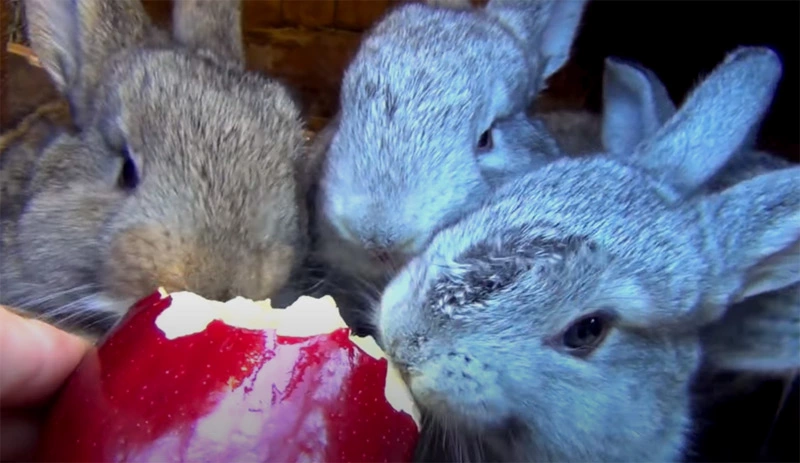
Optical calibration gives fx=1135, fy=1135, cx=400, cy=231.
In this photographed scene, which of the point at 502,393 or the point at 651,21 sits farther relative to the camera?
the point at 651,21

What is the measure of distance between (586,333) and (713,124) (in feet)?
1.66

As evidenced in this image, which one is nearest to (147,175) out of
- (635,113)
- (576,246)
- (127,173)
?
(127,173)

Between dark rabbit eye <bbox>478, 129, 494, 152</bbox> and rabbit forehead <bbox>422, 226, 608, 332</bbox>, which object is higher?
dark rabbit eye <bbox>478, 129, 494, 152</bbox>

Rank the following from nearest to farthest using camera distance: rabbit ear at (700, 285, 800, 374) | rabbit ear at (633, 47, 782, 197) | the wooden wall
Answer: rabbit ear at (633, 47, 782, 197) < rabbit ear at (700, 285, 800, 374) < the wooden wall

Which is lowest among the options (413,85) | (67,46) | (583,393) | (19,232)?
(19,232)

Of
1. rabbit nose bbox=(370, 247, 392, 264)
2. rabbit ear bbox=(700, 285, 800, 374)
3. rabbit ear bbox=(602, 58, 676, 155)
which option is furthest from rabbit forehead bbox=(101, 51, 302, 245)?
rabbit ear bbox=(700, 285, 800, 374)

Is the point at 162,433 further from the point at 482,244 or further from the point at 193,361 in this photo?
the point at 482,244

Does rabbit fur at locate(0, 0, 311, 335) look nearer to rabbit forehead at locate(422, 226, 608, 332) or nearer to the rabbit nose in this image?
the rabbit nose

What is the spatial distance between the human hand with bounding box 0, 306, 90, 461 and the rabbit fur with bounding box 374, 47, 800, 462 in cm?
34

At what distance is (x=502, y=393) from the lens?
122cm

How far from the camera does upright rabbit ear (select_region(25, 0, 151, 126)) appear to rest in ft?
5.27

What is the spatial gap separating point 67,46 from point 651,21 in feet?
5.58

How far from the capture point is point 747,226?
4.90ft

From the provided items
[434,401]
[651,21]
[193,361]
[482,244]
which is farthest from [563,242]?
[651,21]
